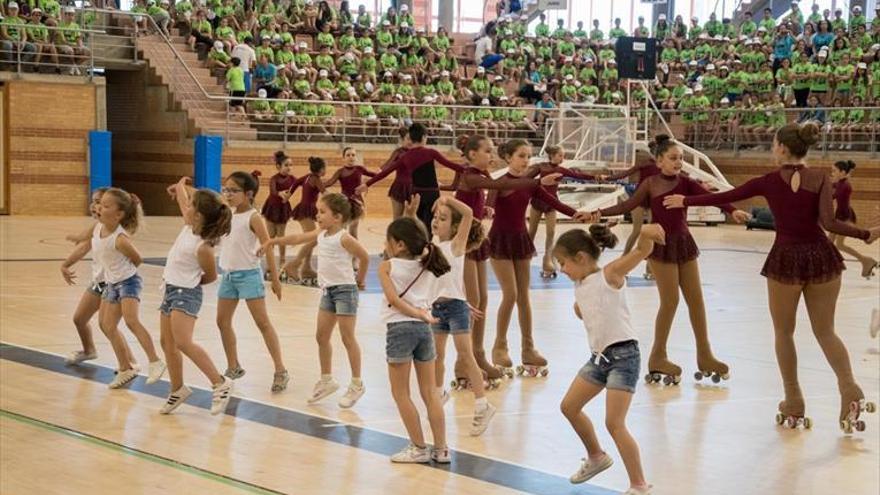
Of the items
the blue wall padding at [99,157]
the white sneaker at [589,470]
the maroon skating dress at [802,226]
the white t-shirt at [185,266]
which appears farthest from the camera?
the blue wall padding at [99,157]

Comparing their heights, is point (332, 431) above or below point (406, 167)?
below

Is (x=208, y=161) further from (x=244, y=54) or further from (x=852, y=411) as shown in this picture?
(x=852, y=411)

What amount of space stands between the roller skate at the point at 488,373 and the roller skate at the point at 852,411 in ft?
8.41

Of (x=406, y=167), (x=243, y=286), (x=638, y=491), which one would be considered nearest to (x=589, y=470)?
(x=638, y=491)

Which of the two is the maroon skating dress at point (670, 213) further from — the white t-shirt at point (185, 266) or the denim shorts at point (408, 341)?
the white t-shirt at point (185, 266)

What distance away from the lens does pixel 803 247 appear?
8.45 m

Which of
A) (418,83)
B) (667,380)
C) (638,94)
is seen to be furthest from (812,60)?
(667,380)

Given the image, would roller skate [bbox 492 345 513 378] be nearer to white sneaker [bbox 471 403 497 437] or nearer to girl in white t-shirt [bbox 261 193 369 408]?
girl in white t-shirt [bbox 261 193 369 408]

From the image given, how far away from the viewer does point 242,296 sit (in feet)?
30.8

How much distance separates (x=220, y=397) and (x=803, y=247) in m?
3.88

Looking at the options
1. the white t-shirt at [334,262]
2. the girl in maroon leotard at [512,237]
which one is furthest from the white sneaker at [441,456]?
the girl in maroon leotard at [512,237]

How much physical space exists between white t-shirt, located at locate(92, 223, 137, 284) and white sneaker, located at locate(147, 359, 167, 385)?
26.0 inches

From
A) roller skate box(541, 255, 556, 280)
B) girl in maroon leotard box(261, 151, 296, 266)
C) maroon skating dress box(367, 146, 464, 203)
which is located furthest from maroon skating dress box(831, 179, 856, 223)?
girl in maroon leotard box(261, 151, 296, 266)

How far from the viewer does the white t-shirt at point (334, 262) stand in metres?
8.97
